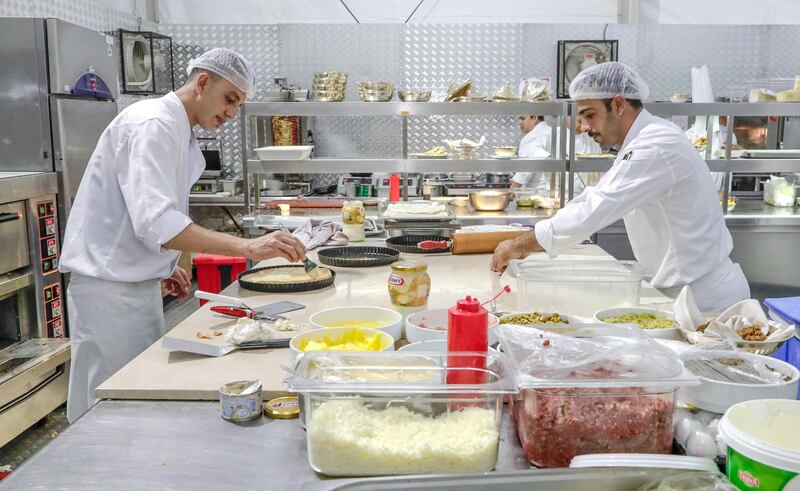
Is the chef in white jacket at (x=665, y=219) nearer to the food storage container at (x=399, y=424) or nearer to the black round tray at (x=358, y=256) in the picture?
the black round tray at (x=358, y=256)

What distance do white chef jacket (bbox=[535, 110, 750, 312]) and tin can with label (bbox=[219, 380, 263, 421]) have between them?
161 cm

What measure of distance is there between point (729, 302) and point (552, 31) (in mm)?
5367

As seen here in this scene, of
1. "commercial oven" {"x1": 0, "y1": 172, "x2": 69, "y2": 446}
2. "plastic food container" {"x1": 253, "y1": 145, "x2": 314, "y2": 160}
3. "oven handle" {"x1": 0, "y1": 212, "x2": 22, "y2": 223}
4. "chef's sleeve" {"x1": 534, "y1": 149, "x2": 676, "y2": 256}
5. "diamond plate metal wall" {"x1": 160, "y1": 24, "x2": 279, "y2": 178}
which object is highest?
"diamond plate metal wall" {"x1": 160, "y1": 24, "x2": 279, "y2": 178}

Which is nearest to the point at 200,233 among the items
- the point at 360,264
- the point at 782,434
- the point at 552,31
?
the point at 360,264

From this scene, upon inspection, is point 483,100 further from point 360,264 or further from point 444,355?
point 444,355

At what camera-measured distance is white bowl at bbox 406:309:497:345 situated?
5.45ft

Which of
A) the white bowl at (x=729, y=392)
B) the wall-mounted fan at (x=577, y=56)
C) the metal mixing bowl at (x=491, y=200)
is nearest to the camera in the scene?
the white bowl at (x=729, y=392)

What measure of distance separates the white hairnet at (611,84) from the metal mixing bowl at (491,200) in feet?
5.08

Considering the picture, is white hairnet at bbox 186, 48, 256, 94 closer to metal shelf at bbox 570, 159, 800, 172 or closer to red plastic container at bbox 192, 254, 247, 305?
red plastic container at bbox 192, 254, 247, 305

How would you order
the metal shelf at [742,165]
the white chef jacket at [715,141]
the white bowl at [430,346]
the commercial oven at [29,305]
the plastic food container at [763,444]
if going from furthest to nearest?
the white chef jacket at [715,141], the metal shelf at [742,165], the commercial oven at [29,305], the white bowl at [430,346], the plastic food container at [763,444]

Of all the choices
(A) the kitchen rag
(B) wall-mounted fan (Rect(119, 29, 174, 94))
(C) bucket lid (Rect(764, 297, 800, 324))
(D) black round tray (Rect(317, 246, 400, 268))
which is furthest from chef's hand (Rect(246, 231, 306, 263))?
(B) wall-mounted fan (Rect(119, 29, 174, 94))

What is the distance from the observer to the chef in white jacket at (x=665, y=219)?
8.34 ft

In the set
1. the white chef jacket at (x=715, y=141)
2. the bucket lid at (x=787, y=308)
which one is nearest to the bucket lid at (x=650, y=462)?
the bucket lid at (x=787, y=308)

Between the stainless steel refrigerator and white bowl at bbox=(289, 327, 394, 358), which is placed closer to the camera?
white bowl at bbox=(289, 327, 394, 358)
